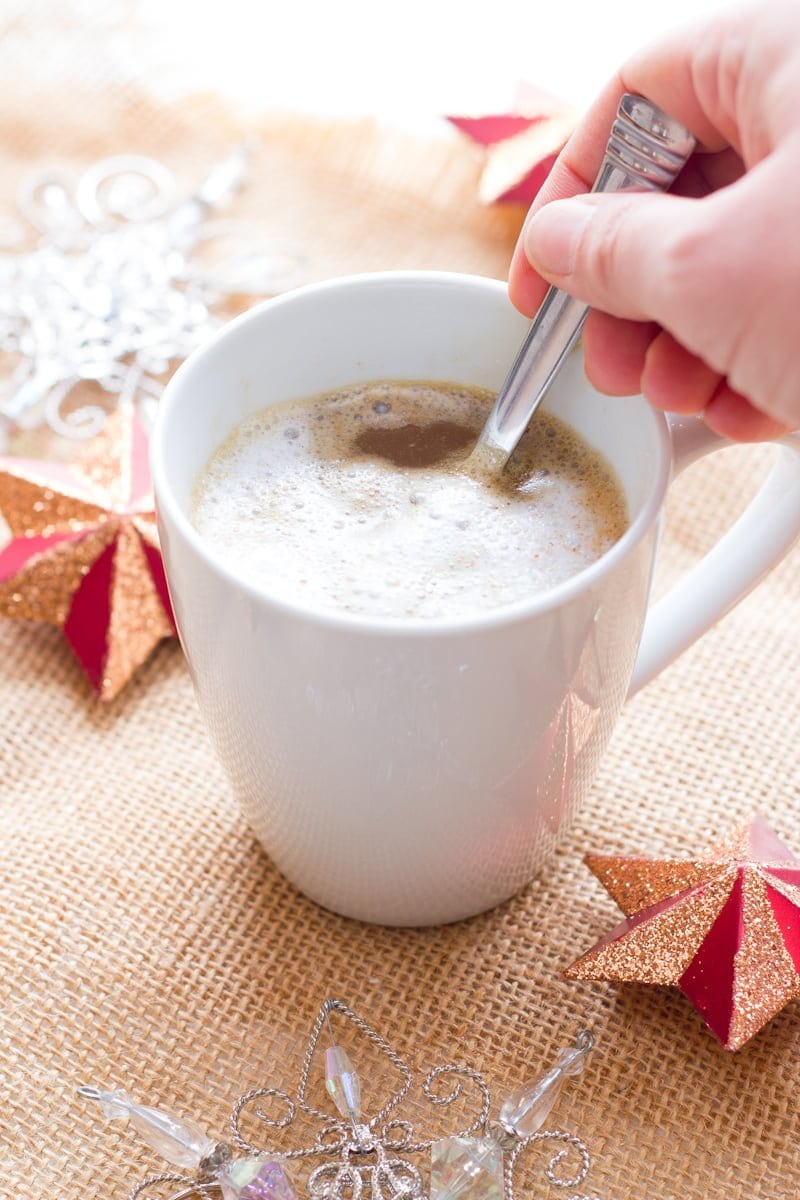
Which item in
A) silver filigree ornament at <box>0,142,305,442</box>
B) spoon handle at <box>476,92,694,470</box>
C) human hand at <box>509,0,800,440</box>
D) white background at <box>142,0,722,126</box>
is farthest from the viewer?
A: white background at <box>142,0,722,126</box>

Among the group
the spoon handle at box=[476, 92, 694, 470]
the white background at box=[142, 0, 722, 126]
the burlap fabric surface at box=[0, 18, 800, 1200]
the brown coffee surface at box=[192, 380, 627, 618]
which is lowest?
the burlap fabric surface at box=[0, 18, 800, 1200]

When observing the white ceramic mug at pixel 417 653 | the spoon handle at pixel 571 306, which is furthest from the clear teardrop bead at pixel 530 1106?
the spoon handle at pixel 571 306

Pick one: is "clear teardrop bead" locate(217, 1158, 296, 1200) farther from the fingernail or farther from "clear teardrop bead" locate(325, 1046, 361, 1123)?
the fingernail

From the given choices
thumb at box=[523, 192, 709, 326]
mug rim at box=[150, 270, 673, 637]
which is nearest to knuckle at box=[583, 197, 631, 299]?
thumb at box=[523, 192, 709, 326]

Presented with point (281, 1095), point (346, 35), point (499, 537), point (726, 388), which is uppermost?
point (726, 388)

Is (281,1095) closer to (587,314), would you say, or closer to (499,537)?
(499,537)

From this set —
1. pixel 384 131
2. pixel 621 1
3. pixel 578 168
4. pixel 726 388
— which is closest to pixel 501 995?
pixel 726 388
